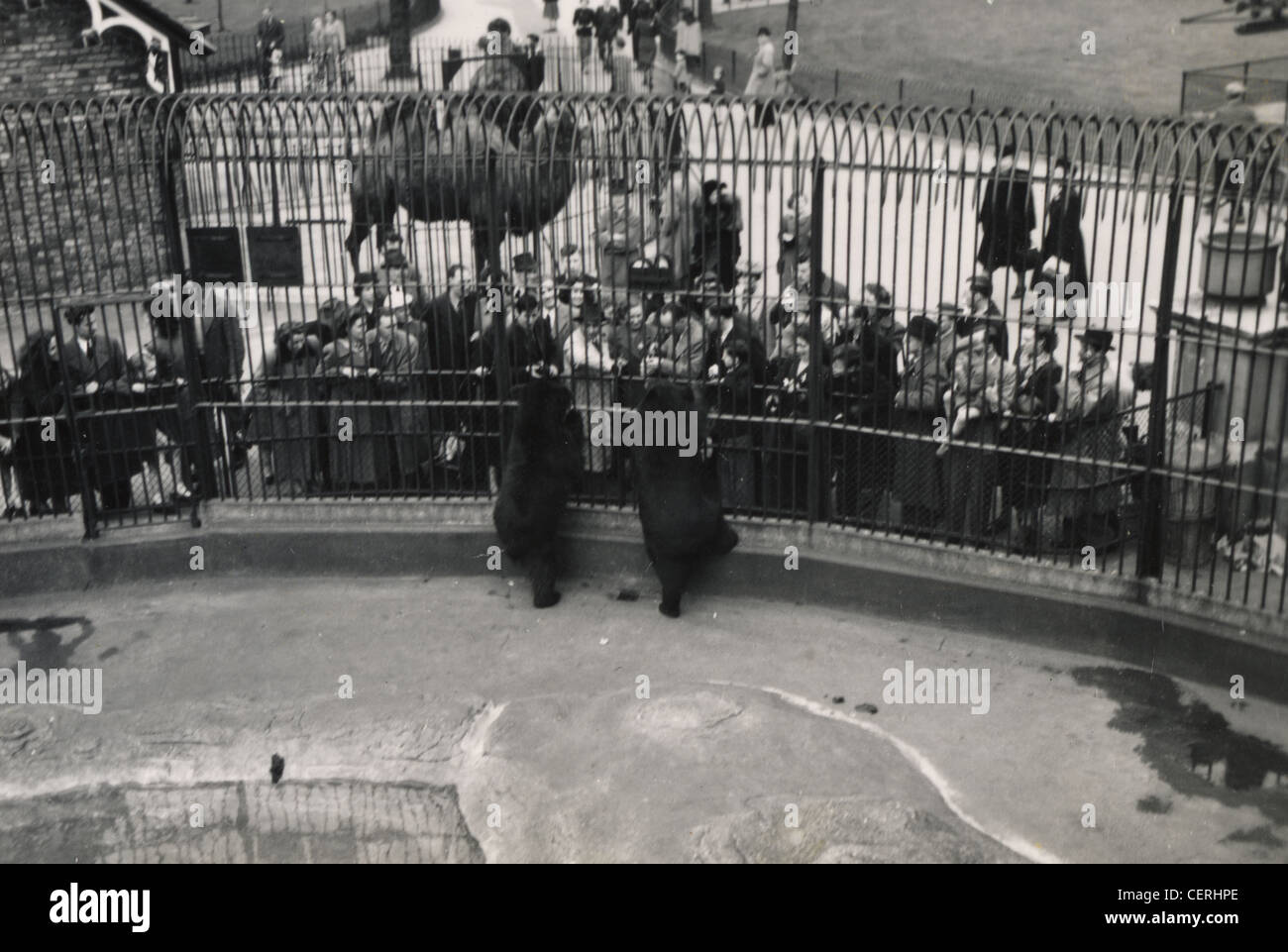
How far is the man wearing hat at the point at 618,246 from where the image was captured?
9.97m

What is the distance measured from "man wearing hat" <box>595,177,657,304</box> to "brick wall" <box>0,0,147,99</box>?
37.0ft

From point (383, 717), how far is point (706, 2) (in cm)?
2942

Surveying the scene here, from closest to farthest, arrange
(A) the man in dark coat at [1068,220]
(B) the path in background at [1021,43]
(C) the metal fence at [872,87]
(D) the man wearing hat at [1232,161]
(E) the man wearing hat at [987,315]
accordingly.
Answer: (D) the man wearing hat at [1232,161]
(A) the man in dark coat at [1068,220]
(E) the man wearing hat at [987,315]
(B) the path in background at [1021,43]
(C) the metal fence at [872,87]

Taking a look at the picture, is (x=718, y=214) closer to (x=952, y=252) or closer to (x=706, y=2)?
(x=952, y=252)

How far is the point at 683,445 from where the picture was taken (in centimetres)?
975

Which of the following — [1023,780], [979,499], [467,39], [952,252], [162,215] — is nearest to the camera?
[1023,780]

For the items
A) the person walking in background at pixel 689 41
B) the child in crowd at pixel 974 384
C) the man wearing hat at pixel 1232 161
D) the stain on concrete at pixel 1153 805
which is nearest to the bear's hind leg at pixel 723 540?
the child in crowd at pixel 974 384

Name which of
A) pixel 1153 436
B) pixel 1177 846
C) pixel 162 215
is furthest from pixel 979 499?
pixel 162 215

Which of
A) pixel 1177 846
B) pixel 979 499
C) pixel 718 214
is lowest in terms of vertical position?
pixel 1177 846

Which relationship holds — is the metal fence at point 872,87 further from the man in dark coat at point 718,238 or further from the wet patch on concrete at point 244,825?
the wet patch on concrete at point 244,825

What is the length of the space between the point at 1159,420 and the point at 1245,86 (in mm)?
16702

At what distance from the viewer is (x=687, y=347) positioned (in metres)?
10.1

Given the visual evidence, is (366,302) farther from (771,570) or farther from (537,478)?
(771,570)

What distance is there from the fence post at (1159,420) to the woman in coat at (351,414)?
5126 millimetres
